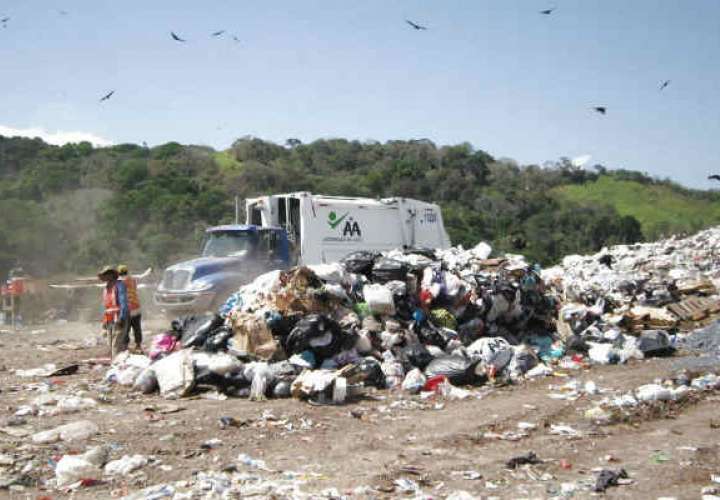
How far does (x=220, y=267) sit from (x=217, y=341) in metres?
3.64

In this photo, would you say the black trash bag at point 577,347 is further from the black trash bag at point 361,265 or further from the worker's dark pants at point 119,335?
the worker's dark pants at point 119,335

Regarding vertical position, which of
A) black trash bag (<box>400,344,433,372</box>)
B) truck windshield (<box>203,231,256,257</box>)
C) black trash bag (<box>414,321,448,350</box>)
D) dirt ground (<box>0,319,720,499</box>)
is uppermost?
truck windshield (<box>203,231,256,257</box>)

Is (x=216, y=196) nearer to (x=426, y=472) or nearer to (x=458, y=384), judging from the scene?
(x=458, y=384)

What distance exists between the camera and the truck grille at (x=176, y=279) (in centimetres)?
1081

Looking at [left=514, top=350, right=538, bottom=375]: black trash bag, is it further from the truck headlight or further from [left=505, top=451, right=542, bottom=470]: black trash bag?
the truck headlight

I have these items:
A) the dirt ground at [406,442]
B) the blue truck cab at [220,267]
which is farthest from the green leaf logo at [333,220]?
the dirt ground at [406,442]

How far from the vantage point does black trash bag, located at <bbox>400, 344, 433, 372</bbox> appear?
735cm

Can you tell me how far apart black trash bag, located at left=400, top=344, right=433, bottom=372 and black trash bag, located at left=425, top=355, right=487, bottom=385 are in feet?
0.41

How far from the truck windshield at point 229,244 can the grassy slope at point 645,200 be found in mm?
41848

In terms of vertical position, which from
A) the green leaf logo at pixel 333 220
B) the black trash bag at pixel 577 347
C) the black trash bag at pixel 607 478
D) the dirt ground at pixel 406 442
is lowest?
the dirt ground at pixel 406 442

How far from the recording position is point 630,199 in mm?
57844

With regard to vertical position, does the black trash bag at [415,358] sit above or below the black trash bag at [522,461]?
above

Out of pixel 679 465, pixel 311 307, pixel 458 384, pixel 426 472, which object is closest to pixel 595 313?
pixel 458 384

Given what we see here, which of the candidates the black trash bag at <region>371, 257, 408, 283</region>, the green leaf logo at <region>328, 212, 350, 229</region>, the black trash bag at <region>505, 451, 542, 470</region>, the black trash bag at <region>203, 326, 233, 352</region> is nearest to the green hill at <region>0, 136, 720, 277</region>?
the green leaf logo at <region>328, 212, 350, 229</region>
